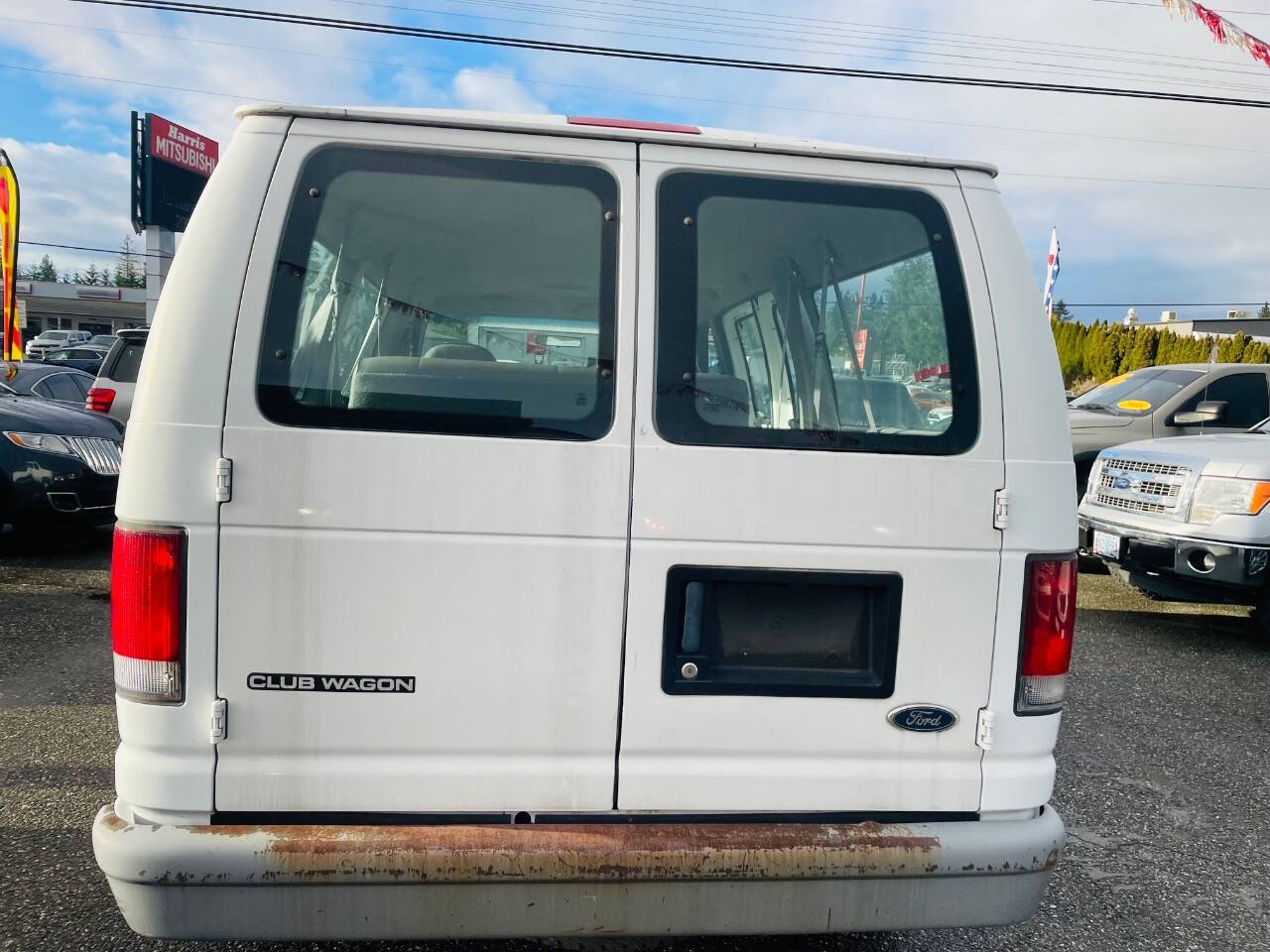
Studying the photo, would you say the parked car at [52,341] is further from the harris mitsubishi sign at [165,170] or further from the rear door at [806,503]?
the rear door at [806,503]

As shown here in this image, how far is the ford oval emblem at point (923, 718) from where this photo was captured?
2176mm

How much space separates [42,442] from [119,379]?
7.76ft

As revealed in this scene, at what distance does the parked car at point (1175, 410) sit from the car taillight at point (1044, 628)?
A: 6.72m

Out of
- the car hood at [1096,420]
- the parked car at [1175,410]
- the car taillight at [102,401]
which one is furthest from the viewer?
the car taillight at [102,401]

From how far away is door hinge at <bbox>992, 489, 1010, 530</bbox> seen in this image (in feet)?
7.09

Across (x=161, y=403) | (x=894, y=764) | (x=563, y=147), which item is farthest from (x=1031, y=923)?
(x=161, y=403)

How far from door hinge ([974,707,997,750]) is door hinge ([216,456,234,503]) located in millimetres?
1747

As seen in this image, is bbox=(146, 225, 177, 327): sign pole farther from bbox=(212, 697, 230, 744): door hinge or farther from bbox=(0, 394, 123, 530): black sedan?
bbox=(212, 697, 230, 744): door hinge

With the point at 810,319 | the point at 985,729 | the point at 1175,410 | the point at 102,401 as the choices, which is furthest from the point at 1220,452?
the point at 102,401

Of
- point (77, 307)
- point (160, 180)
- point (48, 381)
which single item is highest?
point (160, 180)

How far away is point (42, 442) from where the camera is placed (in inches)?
272

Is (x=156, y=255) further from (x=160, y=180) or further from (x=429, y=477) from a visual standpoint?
(x=429, y=477)

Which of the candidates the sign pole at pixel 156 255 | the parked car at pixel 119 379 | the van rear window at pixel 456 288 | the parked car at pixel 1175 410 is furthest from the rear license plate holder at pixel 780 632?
the sign pole at pixel 156 255

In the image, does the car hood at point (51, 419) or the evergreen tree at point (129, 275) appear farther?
the evergreen tree at point (129, 275)
